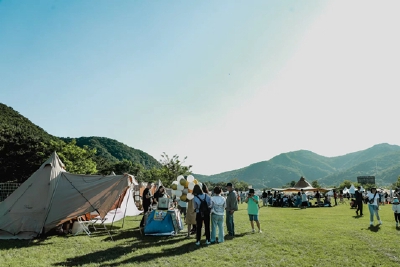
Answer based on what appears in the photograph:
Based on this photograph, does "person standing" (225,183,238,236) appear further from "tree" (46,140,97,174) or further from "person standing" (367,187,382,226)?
"tree" (46,140,97,174)

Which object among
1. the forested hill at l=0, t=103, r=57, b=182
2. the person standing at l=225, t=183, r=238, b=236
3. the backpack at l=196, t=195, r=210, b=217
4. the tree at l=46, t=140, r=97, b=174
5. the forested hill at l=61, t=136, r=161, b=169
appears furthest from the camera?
the forested hill at l=61, t=136, r=161, b=169

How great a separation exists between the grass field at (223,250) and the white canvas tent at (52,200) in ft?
2.77

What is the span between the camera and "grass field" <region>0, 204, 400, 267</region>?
7480mm

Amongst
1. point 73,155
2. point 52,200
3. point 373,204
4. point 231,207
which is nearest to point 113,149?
point 73,155

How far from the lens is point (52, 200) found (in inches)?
458

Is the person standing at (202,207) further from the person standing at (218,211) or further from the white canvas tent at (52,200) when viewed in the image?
the white canvas tent at (52,200)

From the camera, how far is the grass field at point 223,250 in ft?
24.5

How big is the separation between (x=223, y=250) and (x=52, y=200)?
293 inches

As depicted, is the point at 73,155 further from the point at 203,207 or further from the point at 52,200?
the point at 203,207

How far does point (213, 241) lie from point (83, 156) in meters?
42.8

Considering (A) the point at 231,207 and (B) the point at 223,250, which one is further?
(A) the point at 231,207

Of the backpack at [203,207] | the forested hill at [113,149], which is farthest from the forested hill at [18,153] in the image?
the forested hill at [113,149]

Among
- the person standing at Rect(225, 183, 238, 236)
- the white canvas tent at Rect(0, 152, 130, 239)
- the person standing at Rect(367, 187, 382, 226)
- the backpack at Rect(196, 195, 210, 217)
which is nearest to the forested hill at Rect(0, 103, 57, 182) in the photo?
the white canvas tent at Rect(0, 152, 130, 239)

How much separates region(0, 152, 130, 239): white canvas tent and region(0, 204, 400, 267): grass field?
846mm
